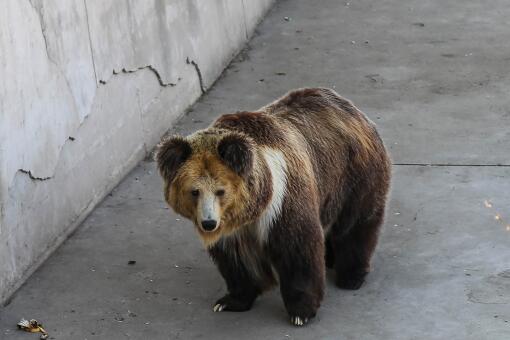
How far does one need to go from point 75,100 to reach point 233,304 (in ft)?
6.29

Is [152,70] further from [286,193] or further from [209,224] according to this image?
[209,224]

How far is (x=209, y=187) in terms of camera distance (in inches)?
216

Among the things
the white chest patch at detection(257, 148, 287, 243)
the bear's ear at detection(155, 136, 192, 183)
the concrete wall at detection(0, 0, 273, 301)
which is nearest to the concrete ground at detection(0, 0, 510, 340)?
the concrete wall at detection(0, 0, 273, 301)

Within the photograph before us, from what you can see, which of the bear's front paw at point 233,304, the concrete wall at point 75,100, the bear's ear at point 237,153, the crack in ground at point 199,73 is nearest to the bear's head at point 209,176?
the bear's ear at point 237,153

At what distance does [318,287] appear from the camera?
6039mm

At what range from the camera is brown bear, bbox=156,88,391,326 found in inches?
219

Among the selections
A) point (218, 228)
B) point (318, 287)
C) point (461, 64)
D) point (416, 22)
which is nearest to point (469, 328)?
point (318, 287)

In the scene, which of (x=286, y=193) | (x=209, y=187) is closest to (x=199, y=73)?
(x=286, y=193)

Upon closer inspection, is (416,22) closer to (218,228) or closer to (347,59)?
(347,59)

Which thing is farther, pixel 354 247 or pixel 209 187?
pixel 354 247

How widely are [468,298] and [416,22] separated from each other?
232 inches

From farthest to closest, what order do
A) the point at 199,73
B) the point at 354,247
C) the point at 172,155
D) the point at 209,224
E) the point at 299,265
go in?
the point at 199,73, the point at 354,247, the point at 299,265, the point at 172,155, the point at 209,224

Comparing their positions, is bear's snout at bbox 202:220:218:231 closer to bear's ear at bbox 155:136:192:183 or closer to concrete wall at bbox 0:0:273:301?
bear's ear at bbox 155:136:192:183

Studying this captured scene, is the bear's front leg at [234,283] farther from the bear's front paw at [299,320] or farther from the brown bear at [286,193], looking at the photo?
the bear's front paw at [299,320]
